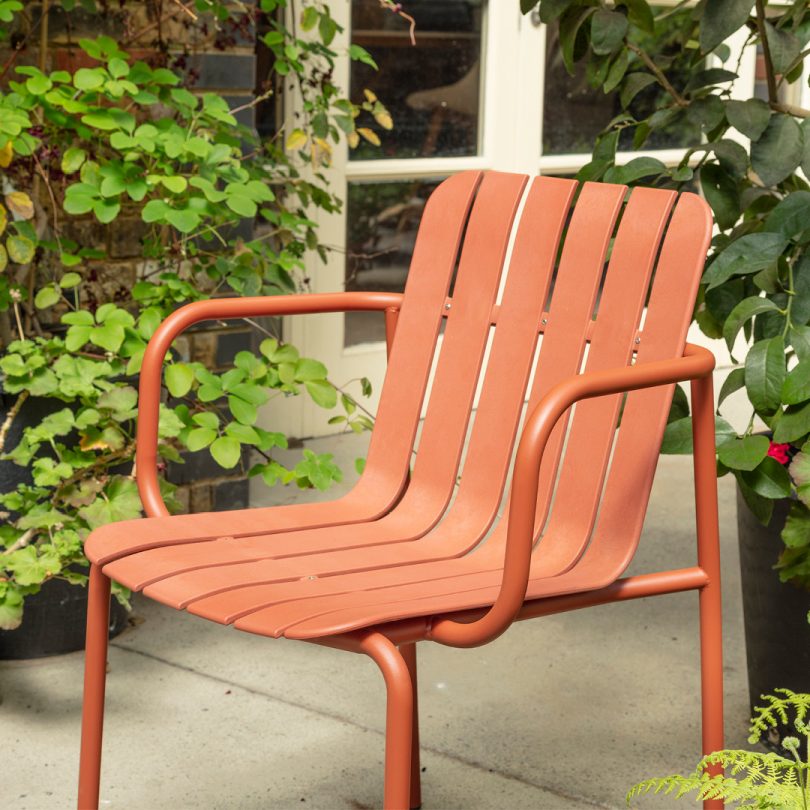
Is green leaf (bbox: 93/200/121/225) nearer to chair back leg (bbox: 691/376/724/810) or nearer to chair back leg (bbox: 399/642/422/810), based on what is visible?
chair back leg (bbox: 399/642/422/810)

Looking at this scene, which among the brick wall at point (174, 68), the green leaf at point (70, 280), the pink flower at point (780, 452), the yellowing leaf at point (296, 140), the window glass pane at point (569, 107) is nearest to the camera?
the pink flower at point (780, 452)

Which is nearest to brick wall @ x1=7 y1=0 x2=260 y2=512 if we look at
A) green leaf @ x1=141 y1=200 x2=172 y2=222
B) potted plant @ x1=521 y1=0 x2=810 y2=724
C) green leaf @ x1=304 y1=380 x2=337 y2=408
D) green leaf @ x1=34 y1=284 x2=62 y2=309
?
green leaf @ x1=34 y1=284 x2=62 y2=309

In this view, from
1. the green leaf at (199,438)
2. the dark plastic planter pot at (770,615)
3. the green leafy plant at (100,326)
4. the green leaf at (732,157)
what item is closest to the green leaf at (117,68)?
the green leafy plant at (100,326)

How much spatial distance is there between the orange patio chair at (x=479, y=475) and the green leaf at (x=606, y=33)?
0.29 m

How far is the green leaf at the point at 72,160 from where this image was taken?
2.36 meters

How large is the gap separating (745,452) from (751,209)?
639 mm

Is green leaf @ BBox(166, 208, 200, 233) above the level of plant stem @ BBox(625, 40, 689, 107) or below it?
below

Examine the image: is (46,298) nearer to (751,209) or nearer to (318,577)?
(318,577)

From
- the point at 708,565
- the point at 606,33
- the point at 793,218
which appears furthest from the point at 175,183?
the point at 708,565

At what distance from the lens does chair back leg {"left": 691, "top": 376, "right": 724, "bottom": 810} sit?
166cm

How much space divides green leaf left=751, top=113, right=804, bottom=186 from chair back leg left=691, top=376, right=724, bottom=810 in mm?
474

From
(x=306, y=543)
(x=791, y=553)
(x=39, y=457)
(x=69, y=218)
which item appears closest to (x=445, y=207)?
(x=306, y=543)

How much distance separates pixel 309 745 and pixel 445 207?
0.86 m

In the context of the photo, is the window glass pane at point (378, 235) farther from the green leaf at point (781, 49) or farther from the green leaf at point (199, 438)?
the green leaf at point (781, 49)
